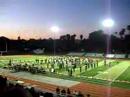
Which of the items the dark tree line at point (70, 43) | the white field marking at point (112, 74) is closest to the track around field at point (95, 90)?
the white field marking at point (112, 74)

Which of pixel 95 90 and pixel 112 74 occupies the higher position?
pixel 112 74

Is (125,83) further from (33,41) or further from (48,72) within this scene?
(33,41)

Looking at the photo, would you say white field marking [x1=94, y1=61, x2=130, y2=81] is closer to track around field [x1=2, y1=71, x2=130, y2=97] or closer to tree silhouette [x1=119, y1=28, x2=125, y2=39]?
track around field [x1=2, y1=71, x2=130, y2=97]

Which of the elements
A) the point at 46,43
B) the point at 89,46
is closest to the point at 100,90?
the point at 89,46

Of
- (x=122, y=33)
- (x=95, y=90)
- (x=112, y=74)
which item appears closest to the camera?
(x=95, y=90)

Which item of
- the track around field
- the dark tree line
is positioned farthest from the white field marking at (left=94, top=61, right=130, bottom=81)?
the dark tree line

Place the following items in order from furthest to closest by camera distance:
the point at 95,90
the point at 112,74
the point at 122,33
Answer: the point at 122,33, the point at 112,74, the point at 95,90

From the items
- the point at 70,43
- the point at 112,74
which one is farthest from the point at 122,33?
the point at 112,74

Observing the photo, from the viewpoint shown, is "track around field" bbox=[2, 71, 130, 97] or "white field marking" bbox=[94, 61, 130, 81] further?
"white field marking" bbox=[94, 61, 130, 81]

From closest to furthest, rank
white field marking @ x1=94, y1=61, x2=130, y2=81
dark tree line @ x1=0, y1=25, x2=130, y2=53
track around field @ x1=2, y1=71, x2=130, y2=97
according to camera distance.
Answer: track around field @ x1=2, y1=71, x2=130, y2=97
white field marking @ x1=94, y1=61, x2=130, y2=81
dark tree line @ x1=0, y1=25, x2=130, y2=53

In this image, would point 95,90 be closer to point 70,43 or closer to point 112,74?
point 112,74

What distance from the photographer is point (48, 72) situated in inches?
1324

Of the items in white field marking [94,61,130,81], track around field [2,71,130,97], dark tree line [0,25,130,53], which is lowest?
track around field [2,71,130,97]

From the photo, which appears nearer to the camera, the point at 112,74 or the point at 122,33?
the point at 112,74
